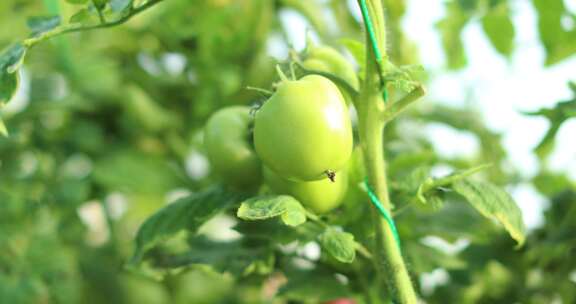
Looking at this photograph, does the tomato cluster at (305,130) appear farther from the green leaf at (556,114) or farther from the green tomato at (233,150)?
the green leaf at (556,114)

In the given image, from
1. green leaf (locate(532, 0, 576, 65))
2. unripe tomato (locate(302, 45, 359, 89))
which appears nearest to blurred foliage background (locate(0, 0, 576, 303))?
green leaf (locate(532, 0, 576, 65))

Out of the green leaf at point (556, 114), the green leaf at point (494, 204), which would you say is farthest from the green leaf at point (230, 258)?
the green leaf at point (556, 114)

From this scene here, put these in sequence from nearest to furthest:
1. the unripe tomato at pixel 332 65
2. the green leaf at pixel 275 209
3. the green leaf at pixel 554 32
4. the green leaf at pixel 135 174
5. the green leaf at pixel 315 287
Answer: the green leaf at pixel 275 209 < the unripe tomato at pixel 332 65 < the green leaf at pixel 315 287 < the green leaf at pixel 554 32 < the green leaf at pixel 135 174

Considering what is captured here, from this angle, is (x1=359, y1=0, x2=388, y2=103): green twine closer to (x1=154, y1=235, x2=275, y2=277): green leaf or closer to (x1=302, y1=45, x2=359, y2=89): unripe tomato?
(x1=302, y1=45, x2=359, y2=89): unripe tomato

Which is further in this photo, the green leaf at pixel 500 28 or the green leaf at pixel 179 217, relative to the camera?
the green leaf at pixel 500 28

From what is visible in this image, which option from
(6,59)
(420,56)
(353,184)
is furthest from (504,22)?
(6,59)

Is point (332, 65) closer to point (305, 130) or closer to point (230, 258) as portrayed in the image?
point (305, 130)

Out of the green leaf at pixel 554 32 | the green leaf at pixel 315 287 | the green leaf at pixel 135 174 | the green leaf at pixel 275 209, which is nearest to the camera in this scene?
the green leaf at pixel 275 209

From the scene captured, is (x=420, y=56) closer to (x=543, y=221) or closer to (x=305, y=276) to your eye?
(x=543, y=221)
